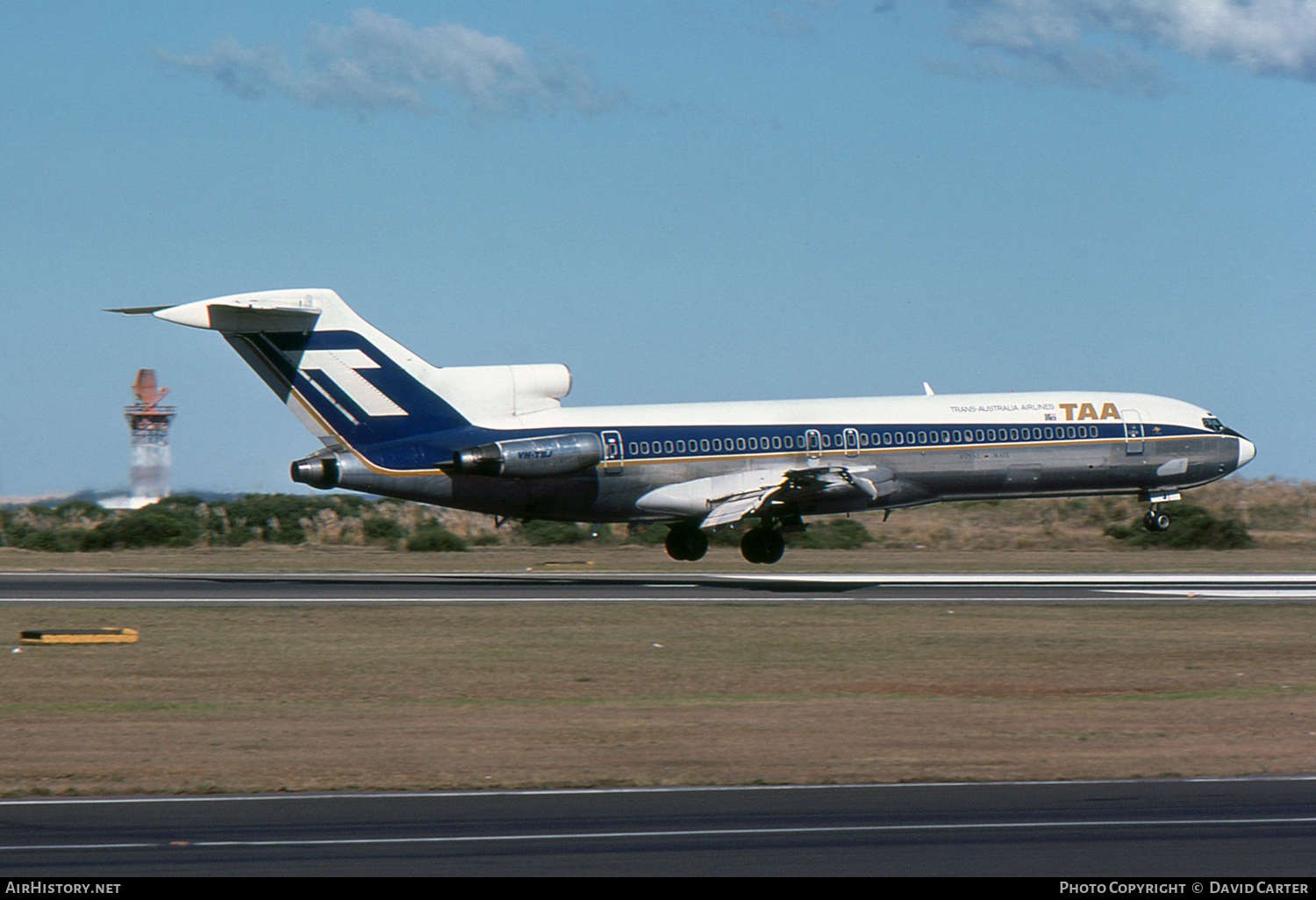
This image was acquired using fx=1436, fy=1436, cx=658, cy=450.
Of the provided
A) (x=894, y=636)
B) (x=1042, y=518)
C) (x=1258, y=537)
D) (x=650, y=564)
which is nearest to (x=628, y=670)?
(x=894, y=636)

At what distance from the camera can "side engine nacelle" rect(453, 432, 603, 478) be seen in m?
34.9

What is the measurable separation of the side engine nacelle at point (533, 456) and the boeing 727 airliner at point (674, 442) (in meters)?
0.04

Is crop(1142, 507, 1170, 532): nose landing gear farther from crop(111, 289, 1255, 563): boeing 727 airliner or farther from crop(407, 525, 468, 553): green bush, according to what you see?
crop(407, 525, 468, 553): green bush

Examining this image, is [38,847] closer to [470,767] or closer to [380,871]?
[380,871]

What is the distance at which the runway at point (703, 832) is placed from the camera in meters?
9.50

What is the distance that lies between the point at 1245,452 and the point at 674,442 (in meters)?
18.4

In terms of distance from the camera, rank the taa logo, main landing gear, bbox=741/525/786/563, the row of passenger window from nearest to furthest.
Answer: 1. the row of passenger window
2. main landing gear, bbox=741/525/786/563
3. the taa logo

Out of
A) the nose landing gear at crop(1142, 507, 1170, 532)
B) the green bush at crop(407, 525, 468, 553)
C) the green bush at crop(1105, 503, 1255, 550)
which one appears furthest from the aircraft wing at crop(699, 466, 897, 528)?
the green bush at crop(1105, 503, 1255, 550)

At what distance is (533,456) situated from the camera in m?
35.5

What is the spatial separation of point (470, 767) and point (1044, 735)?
21.0 feet

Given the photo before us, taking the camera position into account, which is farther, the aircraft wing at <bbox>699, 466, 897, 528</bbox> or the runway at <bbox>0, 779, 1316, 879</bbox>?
the aircraft wing at <bbox>699, 466, 897, 528</bbox>

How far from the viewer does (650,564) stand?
46344mm

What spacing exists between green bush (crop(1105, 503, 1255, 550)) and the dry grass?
88.1ft
